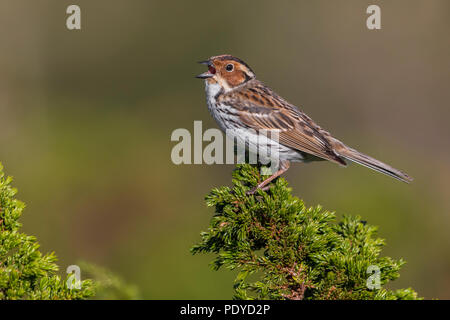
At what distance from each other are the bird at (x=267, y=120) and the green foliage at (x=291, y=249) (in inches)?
55.0

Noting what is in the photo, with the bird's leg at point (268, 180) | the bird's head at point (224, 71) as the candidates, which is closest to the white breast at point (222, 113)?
the bird's head at point (224, 71)

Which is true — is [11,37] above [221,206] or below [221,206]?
above

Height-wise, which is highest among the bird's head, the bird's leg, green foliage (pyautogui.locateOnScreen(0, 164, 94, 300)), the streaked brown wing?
the bird's head

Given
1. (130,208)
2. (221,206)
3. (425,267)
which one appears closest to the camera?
(221,206)

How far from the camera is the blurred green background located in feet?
22.2

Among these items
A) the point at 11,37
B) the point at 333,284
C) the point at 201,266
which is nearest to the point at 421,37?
the point at 201,266

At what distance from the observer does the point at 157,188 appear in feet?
27.4

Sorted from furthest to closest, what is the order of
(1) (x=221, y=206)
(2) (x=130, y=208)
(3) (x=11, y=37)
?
(3) (x=11, y=37), (2) (x=130, y=208), (1) (x=221, y=206)

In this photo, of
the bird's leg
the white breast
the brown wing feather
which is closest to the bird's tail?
the brown wing feather

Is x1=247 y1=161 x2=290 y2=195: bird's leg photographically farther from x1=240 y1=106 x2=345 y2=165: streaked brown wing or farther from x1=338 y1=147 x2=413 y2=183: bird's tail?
x1=338 y1=147 x2=413 y2=183: bird's tail

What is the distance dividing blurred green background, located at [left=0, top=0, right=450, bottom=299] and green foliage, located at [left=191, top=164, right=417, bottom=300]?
7.44ft
